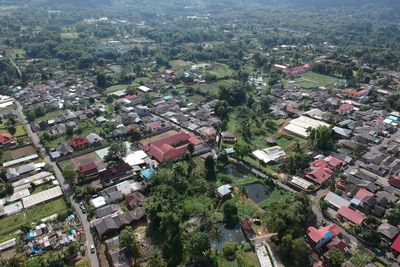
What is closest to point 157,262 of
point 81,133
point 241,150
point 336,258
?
point 336,258

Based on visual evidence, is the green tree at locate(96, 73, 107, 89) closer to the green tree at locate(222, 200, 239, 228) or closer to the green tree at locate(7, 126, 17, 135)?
the green tree at locate(7, 126, 17, 135)

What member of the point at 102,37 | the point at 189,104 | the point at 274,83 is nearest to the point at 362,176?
the point at 189,104

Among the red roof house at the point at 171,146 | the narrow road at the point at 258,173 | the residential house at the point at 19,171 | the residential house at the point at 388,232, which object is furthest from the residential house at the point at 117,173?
the residential house at the point at 388,232

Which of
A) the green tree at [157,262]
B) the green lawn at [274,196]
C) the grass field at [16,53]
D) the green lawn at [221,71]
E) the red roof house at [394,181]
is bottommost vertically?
the grass field at [16,53]

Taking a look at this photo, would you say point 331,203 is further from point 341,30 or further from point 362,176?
point 341,30

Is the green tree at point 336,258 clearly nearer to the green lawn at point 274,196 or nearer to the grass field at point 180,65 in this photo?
the green lawn at point 274,196

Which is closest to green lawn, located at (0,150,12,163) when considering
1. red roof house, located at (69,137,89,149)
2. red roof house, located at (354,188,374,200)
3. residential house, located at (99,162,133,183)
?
red roof house, located at (69,137,89,149)

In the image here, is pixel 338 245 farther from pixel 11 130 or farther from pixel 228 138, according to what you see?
pixel 11 130

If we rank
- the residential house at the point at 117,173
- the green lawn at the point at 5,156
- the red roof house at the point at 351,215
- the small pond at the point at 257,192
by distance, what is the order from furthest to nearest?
the green lawn at the point at 5,156 → the residential house at the point at 117,173 → the small pond at the point at 257,192 → the red roof house at the point at 351,215
